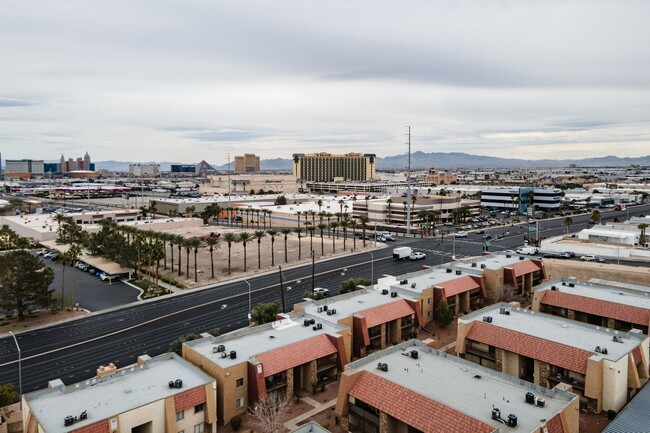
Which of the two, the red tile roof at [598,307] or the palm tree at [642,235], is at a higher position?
the palm tree at [642,235]

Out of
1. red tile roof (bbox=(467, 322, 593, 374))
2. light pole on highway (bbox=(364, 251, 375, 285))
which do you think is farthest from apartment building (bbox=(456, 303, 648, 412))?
light pole on highway (bbox=(364, 251, 375, 285))

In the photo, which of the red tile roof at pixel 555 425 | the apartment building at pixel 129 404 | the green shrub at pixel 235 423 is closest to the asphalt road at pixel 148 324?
the apartment building at pixel 129 404

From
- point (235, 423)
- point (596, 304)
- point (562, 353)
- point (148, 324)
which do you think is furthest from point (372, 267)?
point (235, 423)

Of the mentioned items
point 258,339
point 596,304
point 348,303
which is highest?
point 596,304

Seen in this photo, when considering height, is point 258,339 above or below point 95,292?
above

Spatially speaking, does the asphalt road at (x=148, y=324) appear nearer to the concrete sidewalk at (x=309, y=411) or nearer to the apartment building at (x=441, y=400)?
the concrete sidewalk at (x=309, y=411)

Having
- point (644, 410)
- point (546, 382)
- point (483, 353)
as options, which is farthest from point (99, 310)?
point (644, 410)

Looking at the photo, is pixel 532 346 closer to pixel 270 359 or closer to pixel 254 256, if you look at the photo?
pixel 270 359

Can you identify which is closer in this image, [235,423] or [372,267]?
[235,423]
